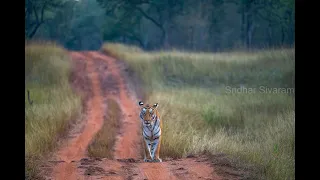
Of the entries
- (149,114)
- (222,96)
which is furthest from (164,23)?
(149,114)

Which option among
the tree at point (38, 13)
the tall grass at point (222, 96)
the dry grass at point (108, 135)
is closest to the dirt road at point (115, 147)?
the dry grass at point (108, 135)

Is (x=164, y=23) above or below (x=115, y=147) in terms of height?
above

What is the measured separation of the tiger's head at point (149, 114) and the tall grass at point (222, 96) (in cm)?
18

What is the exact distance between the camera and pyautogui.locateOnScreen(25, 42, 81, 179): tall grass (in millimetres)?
5238

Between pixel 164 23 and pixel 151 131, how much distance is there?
4.50 ft

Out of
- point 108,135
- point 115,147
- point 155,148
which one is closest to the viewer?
point 155,148

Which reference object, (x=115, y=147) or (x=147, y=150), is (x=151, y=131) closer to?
(x=147, y=150)

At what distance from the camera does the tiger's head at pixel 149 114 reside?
4.77 metres

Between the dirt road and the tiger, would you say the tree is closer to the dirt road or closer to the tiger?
the dirt road

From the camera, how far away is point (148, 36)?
5.50m

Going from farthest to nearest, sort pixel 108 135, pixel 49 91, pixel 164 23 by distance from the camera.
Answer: pixel 164 23
pixel 49 91
pixel 108 135

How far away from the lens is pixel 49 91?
209 inches

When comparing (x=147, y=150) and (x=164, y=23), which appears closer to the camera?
(x=147, y=150)
